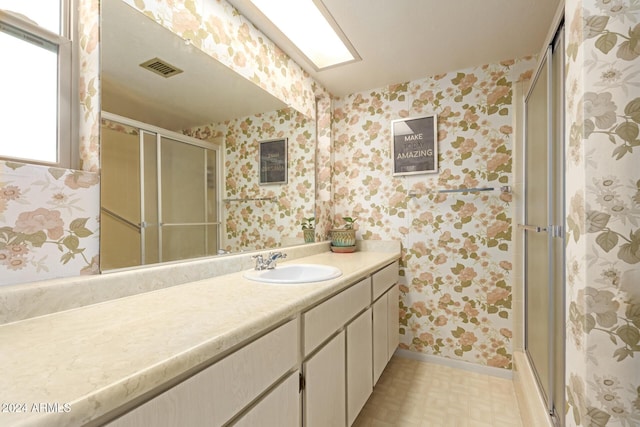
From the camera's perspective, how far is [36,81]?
0.85 m

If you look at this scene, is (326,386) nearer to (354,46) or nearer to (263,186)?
(263,186)

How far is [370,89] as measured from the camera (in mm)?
2402

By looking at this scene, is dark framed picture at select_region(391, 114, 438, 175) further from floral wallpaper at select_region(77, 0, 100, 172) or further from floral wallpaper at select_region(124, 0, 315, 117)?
floral wallpaper at select_region(77, 0, 100, 172)

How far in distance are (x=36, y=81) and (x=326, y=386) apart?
1.39 metres

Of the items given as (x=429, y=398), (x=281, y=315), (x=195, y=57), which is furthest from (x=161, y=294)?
(x=429, y=398)

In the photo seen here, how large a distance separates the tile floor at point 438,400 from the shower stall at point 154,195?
1.31m

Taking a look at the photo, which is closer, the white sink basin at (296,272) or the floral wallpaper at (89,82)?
the floral wallpaper at (89,82)

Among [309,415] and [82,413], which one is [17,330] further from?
[309,415]

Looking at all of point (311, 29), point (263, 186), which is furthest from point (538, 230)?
point (311, 29)

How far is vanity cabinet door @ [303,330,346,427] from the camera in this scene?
1.02 metres

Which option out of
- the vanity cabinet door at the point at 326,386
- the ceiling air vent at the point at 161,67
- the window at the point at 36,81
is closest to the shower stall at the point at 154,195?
the window at the point at 36,81

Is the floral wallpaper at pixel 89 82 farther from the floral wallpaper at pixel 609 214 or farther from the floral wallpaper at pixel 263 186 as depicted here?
the floral wallpaper at pixel 609 214

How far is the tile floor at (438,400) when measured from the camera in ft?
5.16

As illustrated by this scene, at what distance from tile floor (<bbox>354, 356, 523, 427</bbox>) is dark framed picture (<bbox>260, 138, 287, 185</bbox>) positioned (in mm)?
1443
